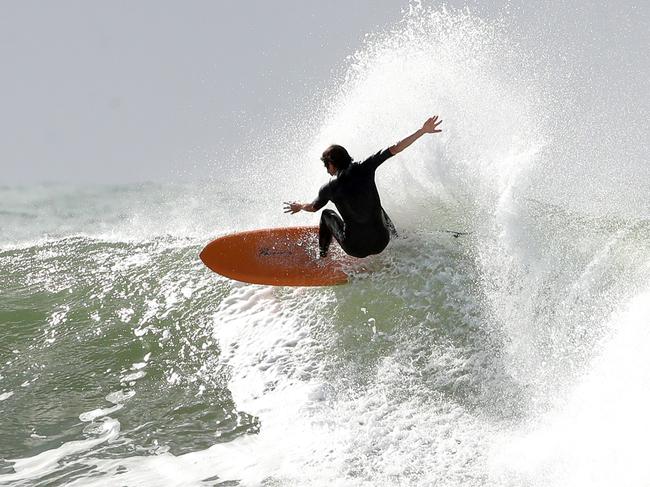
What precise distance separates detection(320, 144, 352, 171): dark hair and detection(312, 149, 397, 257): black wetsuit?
56 millimetres

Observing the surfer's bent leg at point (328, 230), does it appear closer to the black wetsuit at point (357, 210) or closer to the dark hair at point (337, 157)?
the black wetsuit at point (357, 210)

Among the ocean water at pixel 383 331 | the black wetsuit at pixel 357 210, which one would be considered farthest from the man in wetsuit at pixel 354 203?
the ocean water at pixel 383 331

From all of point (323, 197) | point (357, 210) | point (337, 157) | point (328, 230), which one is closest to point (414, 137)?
point (337, 157)

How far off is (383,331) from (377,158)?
153 cm

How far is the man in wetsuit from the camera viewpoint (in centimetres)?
600

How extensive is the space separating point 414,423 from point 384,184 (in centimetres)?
366

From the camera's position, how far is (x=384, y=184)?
25.1ft

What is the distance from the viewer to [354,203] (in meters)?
6.09

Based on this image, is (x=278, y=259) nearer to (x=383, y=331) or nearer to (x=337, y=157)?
(x=337, y=157)

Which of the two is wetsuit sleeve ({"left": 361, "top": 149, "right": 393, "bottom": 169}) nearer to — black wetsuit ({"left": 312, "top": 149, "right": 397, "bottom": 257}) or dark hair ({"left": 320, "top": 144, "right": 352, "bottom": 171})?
black wetsuit ({"left": 312, "top": 149, "right": 397, "bottom": 257})

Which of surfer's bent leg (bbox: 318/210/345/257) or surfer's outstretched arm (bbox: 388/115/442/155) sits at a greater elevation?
surfer's outstretched arm (bbox: 388/115/442/155)

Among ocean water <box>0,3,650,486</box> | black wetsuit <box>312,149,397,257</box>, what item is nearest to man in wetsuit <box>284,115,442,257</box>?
black wetsuit <box>312,149,397,257</box>

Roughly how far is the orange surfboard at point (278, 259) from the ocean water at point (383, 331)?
0.17 m

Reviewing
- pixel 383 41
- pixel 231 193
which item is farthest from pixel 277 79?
pixel 383 41
